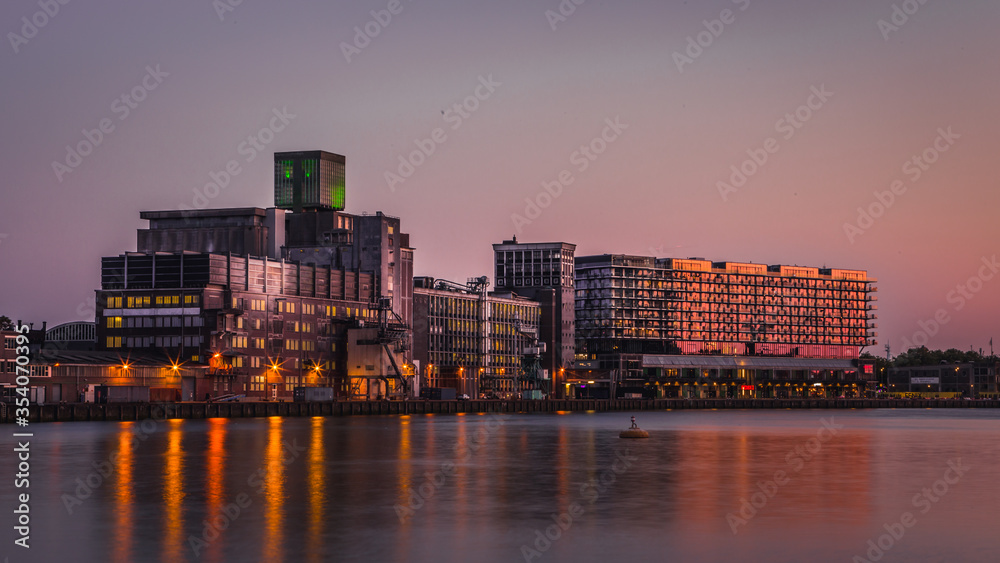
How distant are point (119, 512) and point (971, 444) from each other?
78.6 metres

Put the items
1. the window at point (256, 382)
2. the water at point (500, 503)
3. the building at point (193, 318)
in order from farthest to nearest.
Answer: the window at point (256, 382)
the building at point (193, 318)
the water at point (500, 503)

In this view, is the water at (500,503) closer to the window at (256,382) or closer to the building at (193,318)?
the building at (193,318)

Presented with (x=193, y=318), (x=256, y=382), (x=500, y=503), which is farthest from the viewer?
(x=256, y=382)

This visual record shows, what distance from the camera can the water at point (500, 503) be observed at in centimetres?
4047

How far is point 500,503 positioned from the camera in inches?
2093

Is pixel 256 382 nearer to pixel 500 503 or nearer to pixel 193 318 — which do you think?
pixel 193 318

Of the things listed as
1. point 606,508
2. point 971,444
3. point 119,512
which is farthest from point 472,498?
point 971,444

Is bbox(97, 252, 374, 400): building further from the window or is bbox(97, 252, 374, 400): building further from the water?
the water

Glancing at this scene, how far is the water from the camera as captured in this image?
40.5 m

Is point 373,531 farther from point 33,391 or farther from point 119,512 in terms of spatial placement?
point 33,391

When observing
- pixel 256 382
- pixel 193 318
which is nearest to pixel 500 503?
pixel 193 318

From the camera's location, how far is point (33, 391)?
15975 centimetres

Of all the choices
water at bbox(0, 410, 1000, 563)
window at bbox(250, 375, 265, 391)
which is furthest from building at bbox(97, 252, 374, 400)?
Result: water at bbox(0, 410, 1000, 563)

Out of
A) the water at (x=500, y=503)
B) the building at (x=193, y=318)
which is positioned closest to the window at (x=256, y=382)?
the building at (x=193, y=318)
